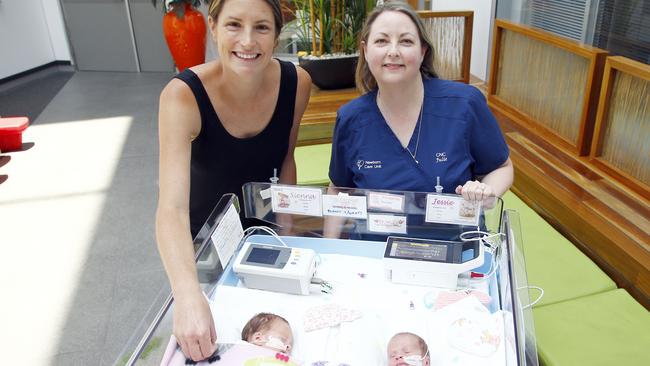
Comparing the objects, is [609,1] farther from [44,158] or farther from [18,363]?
[44,158]

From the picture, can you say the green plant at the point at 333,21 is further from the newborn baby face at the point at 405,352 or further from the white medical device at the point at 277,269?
the newborn baby face at the point at 405,352

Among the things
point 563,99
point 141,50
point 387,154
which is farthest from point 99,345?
point 141,50

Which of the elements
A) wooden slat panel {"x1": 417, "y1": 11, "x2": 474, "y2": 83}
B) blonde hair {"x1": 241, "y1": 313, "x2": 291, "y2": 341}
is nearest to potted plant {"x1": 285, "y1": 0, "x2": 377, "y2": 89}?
wooden slat panel {"x1": 417, "y1": 11, "x2": 474, "y2": 83}

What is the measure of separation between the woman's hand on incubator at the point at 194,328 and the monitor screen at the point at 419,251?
448 mm

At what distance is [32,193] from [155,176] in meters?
0.87

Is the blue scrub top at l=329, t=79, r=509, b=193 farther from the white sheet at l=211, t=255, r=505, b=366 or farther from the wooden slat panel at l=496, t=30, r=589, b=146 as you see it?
the wooden slat panel at l=496, t=30, r=589, b=146

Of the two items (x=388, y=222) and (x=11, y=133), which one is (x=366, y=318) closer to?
(x=388, y=222)

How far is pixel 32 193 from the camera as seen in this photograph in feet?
12.5

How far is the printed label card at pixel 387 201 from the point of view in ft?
4.41

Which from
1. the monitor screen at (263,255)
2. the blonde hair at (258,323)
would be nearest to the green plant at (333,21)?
the monitor screen at (263,255)

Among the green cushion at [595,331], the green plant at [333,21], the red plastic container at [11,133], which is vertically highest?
the green plant at [333,21]

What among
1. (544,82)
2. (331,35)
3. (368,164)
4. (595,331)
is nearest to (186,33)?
(331,35)

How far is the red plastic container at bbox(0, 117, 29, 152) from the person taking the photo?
14.4ft

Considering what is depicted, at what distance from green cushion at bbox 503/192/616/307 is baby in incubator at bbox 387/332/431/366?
0.94 m
